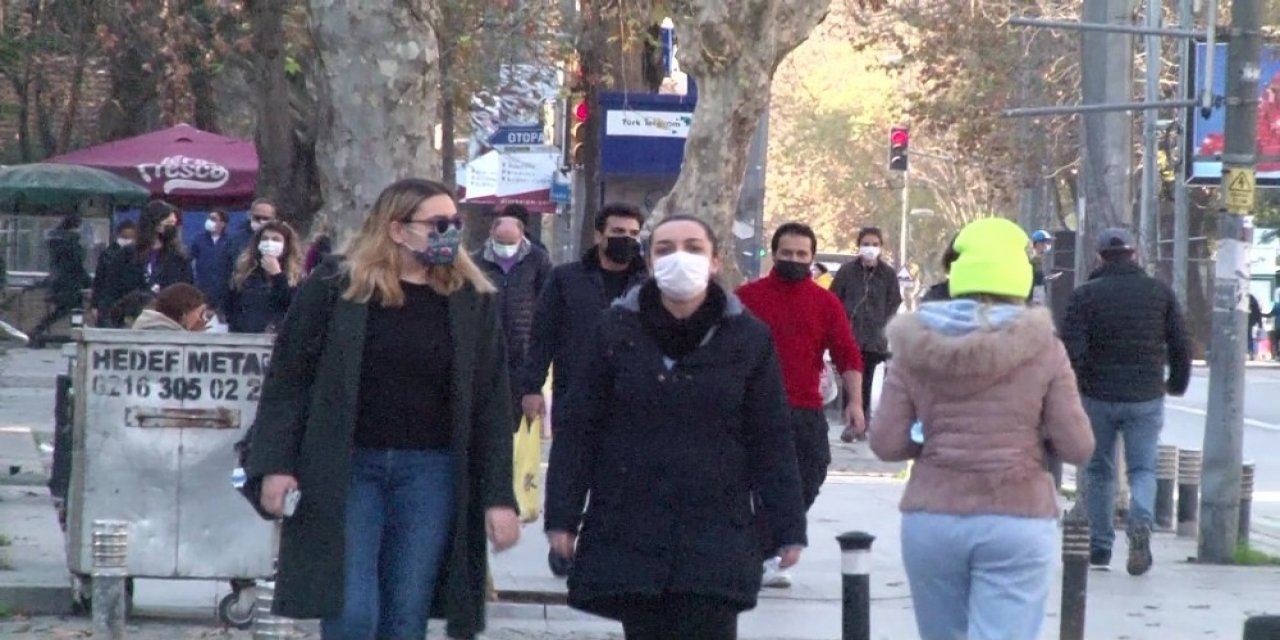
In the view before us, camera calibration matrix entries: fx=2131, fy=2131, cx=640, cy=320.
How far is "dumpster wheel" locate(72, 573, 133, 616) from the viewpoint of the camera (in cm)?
912

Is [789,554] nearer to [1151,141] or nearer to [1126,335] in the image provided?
[1126,335]

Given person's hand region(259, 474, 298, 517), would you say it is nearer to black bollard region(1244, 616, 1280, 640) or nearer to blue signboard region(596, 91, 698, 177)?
black bollard region(1244, 616, 1280, 640)

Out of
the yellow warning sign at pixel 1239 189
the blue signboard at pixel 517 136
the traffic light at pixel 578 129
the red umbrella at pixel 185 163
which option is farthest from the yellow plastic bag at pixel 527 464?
the blue signboard at pixel 517 136

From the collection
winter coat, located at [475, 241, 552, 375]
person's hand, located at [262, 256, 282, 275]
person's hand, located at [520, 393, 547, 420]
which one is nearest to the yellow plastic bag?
winter coat, located at [475, 241, 552, 375]

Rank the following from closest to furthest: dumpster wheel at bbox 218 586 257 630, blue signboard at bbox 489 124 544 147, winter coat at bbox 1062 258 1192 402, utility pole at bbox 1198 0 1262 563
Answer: dumpster wheel at bbox 218 586 257 630 < winter coat at bbox 1062 258 1192 402 < utility pole at bbox 1198 0 1262 563 < blue signboard at bbox 489 124 544 147

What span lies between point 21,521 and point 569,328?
4.23 meters

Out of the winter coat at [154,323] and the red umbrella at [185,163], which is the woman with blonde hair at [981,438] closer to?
the winter coat at [154,323]

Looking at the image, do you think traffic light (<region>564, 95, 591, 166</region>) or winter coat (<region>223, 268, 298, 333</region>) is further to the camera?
traffic light (<region>564, 95, 591, 166</region>)

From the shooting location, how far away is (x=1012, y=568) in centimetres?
578

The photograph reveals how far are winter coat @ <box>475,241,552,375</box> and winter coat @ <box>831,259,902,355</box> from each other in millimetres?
7440

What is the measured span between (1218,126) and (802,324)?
1241cm

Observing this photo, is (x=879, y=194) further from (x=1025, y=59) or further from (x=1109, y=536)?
(x=1109, y=536)

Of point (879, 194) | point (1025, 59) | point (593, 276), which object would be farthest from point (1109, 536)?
point (879, 194)

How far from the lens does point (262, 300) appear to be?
14008mm
